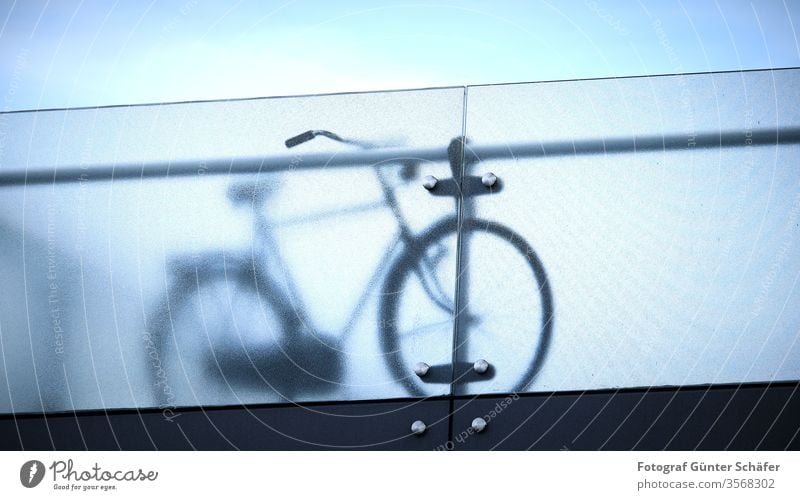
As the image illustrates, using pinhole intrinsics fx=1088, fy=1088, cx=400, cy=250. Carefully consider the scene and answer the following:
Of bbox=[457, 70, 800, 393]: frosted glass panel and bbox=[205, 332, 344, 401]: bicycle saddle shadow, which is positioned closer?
bbox=[457, 70, 800, 393]: frosted glass panel

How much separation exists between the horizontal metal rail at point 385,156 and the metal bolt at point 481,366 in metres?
0.50

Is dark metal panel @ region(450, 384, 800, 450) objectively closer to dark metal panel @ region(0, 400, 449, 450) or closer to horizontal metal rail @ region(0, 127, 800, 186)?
dark metal panel @ region(0, 400, 449, 450)

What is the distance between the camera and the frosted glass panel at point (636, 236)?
2.50 metres

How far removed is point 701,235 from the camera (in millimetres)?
2555

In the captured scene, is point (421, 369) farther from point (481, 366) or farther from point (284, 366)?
point (284, 366)

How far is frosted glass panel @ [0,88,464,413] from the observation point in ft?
8.71

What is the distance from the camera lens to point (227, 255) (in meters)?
2.78

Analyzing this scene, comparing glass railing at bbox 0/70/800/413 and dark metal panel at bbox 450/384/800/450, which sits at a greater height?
glass railing at bbox 0/70/800/413

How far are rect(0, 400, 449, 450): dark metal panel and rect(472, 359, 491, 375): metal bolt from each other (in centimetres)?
11

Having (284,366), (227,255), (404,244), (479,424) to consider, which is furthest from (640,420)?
(227,255)

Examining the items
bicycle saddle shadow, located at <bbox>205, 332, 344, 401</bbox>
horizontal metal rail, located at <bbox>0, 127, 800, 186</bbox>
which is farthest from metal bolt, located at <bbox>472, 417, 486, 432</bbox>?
horizontal metal rail, located at <bbox>0, 127, 800, 186</bbox>

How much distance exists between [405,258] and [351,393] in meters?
0.35

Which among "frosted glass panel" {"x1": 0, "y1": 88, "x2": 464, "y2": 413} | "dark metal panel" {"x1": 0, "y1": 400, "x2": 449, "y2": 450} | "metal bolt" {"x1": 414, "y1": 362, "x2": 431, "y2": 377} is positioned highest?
"frosted glass panel" {"x1": 0, "y1": 88, "x2": 464, "y2": 413}
